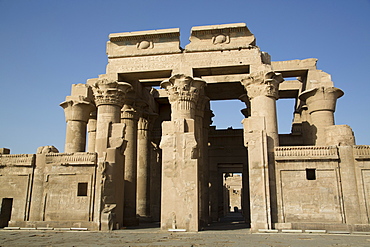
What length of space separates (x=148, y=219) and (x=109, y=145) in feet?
22.2

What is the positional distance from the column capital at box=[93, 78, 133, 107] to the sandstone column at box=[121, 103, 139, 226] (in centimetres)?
272

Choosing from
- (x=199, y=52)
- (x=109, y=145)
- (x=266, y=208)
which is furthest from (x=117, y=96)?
(x=266, y=208)

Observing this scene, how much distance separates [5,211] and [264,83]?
41.6 feet

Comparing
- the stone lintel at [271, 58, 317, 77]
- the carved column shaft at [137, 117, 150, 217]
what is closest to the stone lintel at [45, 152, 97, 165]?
the carved column shaft at [137, 117, 150, 217]

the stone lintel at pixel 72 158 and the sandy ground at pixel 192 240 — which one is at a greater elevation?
the stone lintel at pixel 72 158

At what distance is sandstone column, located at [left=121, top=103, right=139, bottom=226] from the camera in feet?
56.0

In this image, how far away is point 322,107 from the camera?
16484 millimetres

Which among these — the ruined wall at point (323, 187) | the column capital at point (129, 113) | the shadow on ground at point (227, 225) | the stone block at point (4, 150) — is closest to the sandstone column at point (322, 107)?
the ruined wall at point (323, 187)

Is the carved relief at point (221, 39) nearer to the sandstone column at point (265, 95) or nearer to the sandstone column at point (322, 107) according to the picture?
the sandstone column at point (265, 95)

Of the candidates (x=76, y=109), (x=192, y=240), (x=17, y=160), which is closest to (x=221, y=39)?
(x=76, y=109)

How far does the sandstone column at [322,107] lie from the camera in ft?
54.0

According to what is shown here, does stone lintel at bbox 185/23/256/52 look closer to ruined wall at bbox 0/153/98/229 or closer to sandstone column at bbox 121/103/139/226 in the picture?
sandstone column at bbox 121/103/139/226

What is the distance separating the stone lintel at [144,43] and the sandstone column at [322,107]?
22.3 feet

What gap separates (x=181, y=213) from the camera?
1367 cm
